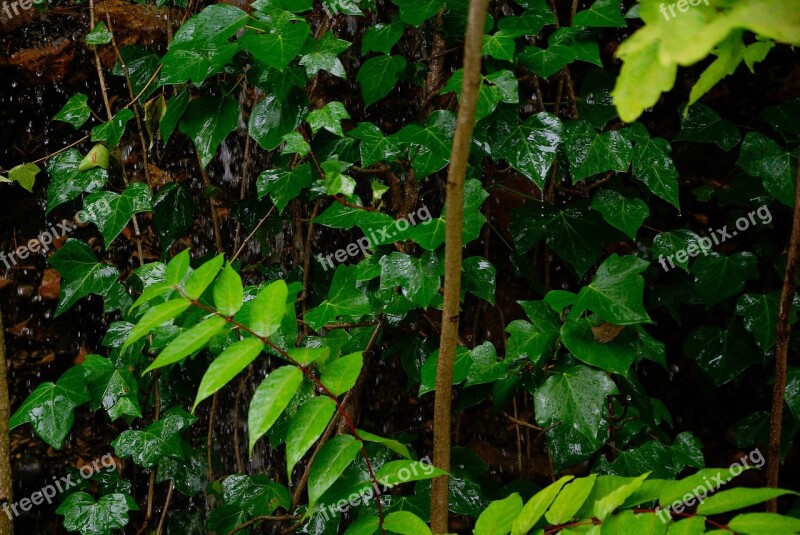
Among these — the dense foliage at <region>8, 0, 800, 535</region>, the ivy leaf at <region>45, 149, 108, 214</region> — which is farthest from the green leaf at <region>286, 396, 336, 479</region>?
the ivy leaf at <region>45, 149, 108, 214</region>

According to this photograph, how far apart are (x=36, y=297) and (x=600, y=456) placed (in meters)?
2.12

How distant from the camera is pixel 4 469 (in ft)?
5.32

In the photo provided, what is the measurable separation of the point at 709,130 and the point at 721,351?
58cm

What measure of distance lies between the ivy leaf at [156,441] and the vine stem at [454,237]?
0.88m

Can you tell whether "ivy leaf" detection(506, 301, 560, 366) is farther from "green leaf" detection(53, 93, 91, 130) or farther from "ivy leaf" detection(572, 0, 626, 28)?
"green leaf" detection(53, 93, 91, 130)

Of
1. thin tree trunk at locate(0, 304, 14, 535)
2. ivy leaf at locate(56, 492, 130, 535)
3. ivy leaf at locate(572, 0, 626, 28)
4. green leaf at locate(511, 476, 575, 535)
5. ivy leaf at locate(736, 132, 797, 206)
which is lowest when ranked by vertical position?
ivy leaf at locate(56, 492, 130, 535)

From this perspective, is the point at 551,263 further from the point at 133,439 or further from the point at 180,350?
the point at 180,350

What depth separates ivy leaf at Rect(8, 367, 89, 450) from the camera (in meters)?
1.65

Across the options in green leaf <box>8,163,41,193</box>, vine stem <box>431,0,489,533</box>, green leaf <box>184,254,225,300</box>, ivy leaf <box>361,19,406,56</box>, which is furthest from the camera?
green leaf <box>8,163,41,193</box>

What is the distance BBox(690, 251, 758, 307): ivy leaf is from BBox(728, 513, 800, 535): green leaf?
3.61ft

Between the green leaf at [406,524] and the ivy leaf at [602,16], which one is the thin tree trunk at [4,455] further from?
the ivy leaf at [602,16]

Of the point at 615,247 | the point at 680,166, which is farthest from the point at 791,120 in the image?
the point at 615,247
